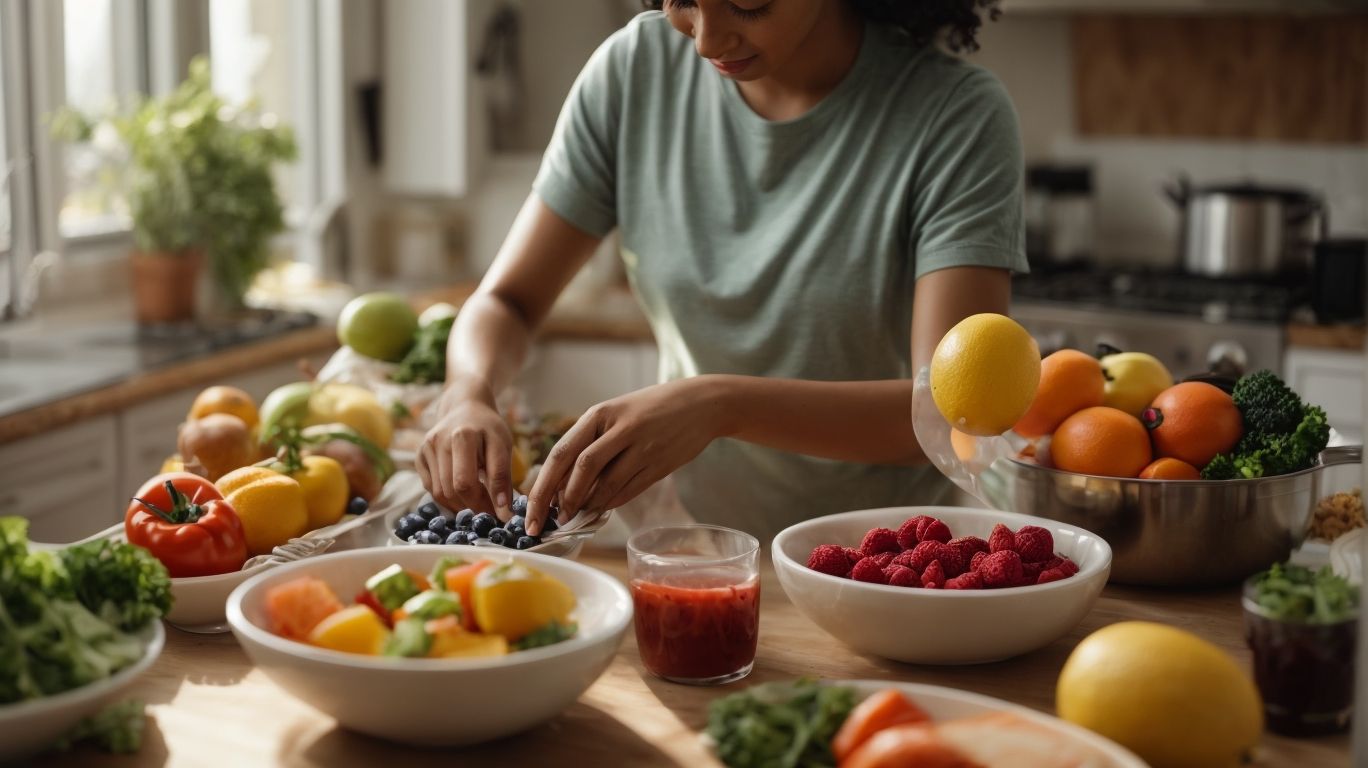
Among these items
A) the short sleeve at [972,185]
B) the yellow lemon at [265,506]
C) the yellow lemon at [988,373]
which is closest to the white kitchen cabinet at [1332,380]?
the short sleeve at [972,185]

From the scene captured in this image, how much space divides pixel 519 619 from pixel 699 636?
0.58ft

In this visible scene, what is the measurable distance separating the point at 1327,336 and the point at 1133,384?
1928 mm

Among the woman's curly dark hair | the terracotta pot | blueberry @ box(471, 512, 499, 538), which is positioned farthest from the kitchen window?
blueberry @ box(471, 512, 499, 538)

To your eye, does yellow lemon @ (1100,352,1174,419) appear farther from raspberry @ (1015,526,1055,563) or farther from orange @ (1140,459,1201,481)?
raspberry @ (1015,526,1055,563)

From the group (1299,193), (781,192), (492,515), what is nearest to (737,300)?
(781,192)

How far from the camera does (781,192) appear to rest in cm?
187

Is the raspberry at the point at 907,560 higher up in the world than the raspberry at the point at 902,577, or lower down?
higher up

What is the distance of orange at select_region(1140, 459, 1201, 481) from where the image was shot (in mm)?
1365

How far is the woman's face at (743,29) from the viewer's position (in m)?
1.57

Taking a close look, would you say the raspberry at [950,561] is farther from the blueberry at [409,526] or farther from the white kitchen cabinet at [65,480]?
the white kitchen cabinet at [65,480]

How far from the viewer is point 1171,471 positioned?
137 cm

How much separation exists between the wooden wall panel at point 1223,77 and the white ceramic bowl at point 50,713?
351 centimetres

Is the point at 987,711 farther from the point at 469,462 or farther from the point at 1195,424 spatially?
the point at 469,462

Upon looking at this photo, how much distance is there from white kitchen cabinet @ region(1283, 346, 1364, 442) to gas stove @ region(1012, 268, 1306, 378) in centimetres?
5
